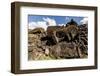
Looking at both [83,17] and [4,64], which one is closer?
[4,64]

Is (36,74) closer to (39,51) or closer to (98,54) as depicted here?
(39,51)

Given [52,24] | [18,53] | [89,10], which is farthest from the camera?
[89,10]

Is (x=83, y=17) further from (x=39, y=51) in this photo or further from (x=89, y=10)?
(x=39, y=51)

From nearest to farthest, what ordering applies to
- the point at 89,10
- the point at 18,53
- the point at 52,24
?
the point at 18,53, the point at 52,24, the point at 89,10

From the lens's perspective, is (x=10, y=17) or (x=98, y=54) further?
(x=98, y=54)

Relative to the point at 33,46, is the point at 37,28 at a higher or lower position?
higher

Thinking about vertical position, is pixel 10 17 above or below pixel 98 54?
above

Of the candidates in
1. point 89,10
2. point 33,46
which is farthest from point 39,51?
point 89,10

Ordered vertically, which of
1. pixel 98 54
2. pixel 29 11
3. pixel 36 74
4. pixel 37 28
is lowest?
pixel 36 74

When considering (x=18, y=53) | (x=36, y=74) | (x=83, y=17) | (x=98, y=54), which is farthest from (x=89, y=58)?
(x=18, y=53)
